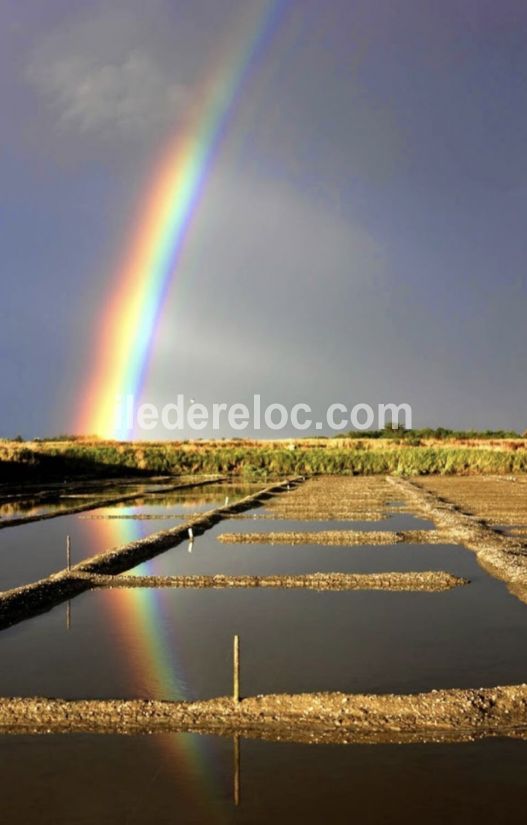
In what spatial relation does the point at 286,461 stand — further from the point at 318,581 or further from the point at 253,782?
the point at 253,782

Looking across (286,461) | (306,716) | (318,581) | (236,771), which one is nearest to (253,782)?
(236,771)

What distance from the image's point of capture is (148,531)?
2195 cm

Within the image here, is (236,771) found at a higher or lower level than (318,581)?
lower

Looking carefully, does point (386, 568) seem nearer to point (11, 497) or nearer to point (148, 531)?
point (148, 531)

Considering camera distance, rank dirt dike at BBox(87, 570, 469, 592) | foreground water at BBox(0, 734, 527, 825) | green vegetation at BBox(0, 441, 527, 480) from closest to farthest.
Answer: foreground water at BBox(0, 734, 527, 825) < dirt dike at BBox(87, 570, 469, 592) < green vegetation at BBox(0, 441, 527, 480)

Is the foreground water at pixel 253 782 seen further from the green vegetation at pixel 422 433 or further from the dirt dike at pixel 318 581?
the green vegetation at pixel 422 433

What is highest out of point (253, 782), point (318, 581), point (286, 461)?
point (286, 461)

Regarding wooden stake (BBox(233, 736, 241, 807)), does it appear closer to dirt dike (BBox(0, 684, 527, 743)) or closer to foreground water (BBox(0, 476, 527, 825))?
foreground water (BBox(0, 476, 527, 825))

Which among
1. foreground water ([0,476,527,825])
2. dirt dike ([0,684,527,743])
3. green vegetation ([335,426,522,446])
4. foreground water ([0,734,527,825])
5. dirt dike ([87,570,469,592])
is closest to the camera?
foreground water ([0,734,527,825])

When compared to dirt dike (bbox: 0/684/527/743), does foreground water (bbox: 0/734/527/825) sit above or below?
below

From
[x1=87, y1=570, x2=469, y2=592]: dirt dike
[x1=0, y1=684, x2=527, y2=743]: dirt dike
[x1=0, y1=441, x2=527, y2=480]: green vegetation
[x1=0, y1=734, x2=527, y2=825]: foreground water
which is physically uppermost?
[x1=0, y1=441, x2=527, y2=480]: green vegetation

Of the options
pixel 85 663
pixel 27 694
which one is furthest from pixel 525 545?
pixel 27 694

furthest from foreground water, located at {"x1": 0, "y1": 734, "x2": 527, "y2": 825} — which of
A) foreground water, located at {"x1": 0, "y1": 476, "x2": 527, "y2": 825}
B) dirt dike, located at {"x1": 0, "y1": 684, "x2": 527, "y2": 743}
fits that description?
dirt dike, located at {"x1": 0, "y1": 684, "x2": 527, "y2": 743}

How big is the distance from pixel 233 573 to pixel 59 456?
1780 inches
